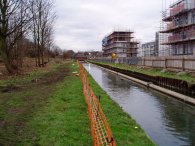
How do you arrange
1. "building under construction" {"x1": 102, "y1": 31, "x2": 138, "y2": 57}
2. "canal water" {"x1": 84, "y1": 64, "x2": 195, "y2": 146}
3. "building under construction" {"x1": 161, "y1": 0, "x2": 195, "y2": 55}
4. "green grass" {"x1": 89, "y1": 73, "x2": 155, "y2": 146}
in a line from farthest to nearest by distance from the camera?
"building under construction" {"x1": 102, "y1": 31, "x2": 138, "y2": 57} → "building under construction" {"x1": 161, "y1": 0, "x2": 195, "y2": 55} → "canal water" {"x1": 84, "y1": 64, "x2": 195, "y2": 146} → "green grass" {"x1": 89, "y1": 73, "x2": 155, "y2": 146}

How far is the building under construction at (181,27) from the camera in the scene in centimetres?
5706

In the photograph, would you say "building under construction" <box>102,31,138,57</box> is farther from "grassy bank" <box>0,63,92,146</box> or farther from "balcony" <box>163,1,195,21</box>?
"grassy bank" <box>0,63,92,146</box>

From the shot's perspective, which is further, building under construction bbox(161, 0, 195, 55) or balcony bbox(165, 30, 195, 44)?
building under construction bbox(161, 0, 195, 55)

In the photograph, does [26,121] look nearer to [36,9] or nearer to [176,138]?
[176,138]

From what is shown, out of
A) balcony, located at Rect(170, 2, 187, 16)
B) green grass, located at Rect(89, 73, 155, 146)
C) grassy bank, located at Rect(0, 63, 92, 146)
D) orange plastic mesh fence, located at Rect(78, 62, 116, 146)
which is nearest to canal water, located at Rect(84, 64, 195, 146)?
green grass, located at Rect(89, 73, 155, 146)

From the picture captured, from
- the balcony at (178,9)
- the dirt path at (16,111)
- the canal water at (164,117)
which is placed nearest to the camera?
the dirt path at (16,111)

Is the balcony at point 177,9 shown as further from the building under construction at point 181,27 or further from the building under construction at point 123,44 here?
the building under construction at point 123,44

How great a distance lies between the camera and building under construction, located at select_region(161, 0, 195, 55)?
187 feet

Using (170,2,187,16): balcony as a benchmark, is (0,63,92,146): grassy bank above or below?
below

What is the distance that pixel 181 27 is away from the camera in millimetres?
61469

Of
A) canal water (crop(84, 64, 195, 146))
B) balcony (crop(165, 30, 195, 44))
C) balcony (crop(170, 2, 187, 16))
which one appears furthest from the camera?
balcony (crop(170, 2, 187, 16))

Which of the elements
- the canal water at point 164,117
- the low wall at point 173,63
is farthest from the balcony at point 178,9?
the canal water at point 164,117

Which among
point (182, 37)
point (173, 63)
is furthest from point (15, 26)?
point (182, 37)

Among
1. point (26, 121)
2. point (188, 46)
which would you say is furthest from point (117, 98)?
point (188, 46)
